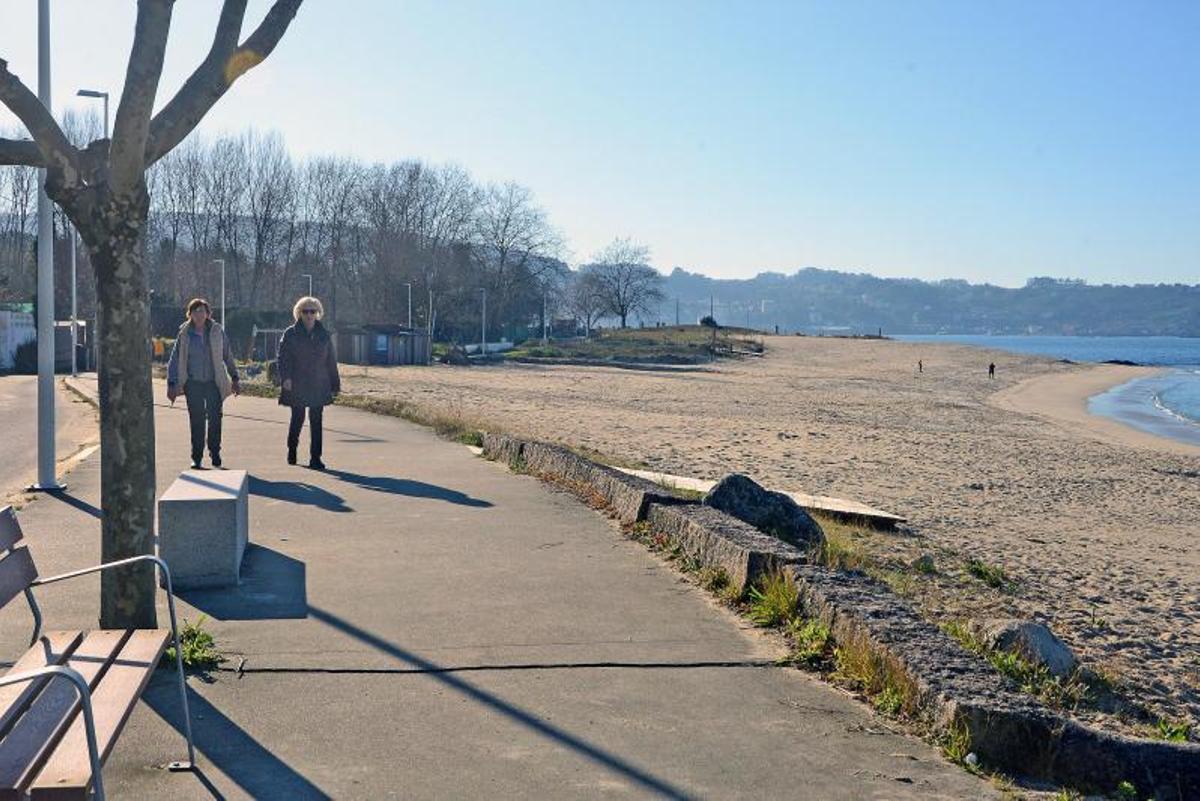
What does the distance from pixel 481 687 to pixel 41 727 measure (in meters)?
2.49

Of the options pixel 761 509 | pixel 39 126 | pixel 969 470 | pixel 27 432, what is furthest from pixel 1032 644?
pixel 27 432

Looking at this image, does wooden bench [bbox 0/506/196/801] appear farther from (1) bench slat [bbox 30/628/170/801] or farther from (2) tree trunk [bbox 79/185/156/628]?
(2) tree trunk [bbox 79/185/156/628]

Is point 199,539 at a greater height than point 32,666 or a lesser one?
lesser

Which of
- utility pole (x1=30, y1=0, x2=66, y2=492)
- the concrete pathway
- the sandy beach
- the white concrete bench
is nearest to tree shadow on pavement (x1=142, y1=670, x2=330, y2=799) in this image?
the concrete pathway

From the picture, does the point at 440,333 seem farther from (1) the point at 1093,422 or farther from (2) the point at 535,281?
(1) the point at 1093,422

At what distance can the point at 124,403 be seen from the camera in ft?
18.7

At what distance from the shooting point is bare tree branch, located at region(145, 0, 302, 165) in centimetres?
590

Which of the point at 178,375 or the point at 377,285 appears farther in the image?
the point at 377,285

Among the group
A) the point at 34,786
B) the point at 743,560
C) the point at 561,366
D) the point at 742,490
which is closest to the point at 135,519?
the point at 34,786

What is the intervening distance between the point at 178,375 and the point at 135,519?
7621 millimetres

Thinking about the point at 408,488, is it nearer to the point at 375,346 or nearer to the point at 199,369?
the point at 199,369

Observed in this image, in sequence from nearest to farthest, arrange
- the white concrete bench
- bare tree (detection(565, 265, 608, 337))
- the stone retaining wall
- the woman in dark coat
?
the stone retaining wall, the white concrete bench, the woman in dark coat, bare tree (detection(565, 265, 608, 337))

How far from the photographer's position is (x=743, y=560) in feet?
25.1

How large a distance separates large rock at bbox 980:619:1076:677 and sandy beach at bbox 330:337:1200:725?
648mm
